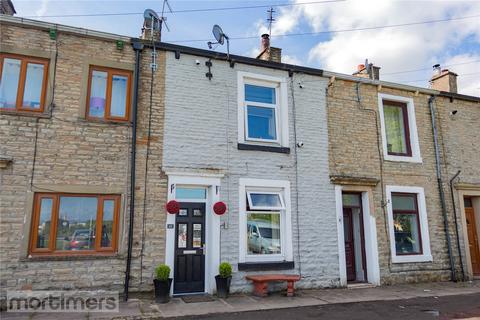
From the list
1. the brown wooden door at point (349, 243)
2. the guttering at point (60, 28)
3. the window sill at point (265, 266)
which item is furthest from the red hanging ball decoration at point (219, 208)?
the guttering at point (60, 28)

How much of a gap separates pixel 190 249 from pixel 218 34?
5.77 m

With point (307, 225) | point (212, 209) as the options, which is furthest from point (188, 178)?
point (307, 225)

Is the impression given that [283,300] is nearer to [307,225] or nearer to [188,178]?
[307,225]

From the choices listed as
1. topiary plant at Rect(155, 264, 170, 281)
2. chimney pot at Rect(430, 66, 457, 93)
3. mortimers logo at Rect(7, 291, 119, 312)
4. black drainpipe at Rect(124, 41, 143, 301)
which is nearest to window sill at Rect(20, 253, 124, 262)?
black drainpipe at Rect(124, 41, 143, 301)

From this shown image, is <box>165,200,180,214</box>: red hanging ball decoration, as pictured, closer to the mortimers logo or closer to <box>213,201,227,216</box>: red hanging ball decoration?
<box>213,201,227,216</box>: red hanging ball decoration

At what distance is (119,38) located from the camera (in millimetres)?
Answer: 9016

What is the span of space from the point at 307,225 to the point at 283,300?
7.47 ft

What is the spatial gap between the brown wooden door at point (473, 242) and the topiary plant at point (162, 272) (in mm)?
10003

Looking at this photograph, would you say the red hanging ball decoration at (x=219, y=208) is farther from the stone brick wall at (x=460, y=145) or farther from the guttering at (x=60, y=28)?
the stone brick wall at (x=460, y=145)

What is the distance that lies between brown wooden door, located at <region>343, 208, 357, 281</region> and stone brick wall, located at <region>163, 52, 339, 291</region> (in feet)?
3.12

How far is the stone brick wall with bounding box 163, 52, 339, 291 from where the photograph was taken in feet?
30.0

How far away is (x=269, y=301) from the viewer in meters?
8.22

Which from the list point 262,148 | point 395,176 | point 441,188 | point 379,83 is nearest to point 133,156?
point 262,148

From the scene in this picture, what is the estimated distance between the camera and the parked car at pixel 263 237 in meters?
9.51
